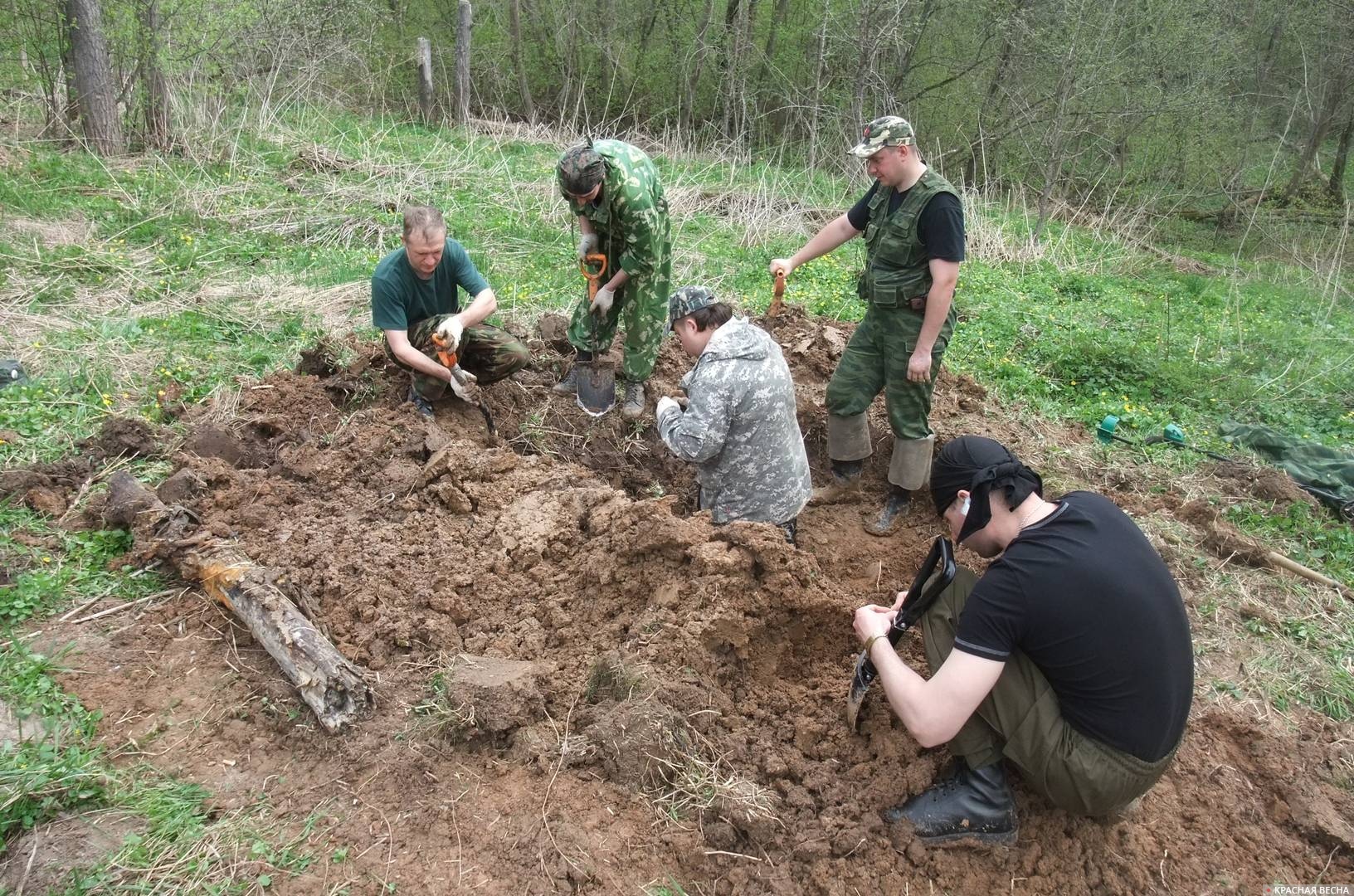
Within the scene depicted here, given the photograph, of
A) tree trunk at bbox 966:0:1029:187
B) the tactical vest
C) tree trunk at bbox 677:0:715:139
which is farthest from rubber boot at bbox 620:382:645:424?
tree trunk at bbox 966:0:1029:187

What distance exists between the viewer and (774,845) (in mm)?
2230

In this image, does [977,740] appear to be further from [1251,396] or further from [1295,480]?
[1251,396]

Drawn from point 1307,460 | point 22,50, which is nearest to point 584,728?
point 1307,460

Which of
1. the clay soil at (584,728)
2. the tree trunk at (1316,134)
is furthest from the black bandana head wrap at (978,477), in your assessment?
the tree trunk at (1316,134)

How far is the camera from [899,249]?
359 cm

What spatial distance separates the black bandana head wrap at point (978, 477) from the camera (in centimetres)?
218

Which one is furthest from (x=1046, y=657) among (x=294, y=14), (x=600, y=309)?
(x=294, y=14)

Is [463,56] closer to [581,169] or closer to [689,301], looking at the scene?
[581,169]

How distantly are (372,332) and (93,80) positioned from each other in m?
5.15

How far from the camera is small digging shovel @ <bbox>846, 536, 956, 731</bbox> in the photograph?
2365 mm

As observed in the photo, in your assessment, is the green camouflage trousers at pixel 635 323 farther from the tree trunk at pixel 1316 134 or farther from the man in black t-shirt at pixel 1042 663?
the tree trunk at pixel 1316 134

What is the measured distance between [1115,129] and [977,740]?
43.4ft

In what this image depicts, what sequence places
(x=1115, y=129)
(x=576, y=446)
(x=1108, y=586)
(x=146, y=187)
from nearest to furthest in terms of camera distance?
(x=1108, y=586) < (x=576, y=446) < (x=146, y=187) < (x=1115, y=129)

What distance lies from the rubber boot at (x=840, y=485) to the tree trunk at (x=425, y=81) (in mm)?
9910
